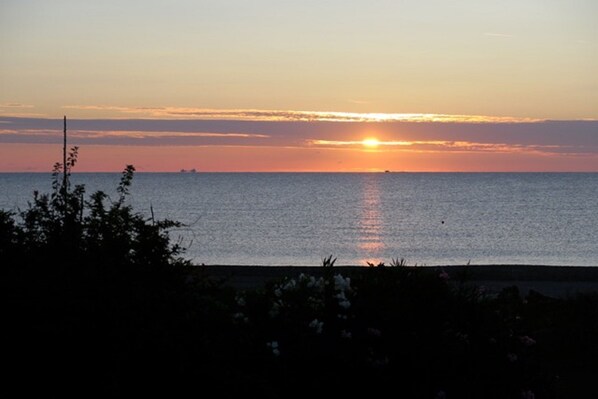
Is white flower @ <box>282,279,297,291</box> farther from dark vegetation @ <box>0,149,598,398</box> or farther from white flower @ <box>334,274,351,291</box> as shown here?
white flower @ <box>334,274,351,291</box>

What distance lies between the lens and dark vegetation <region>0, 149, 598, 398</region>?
24.0 ft

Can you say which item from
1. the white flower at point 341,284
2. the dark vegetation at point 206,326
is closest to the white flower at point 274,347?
the dark vegetation at point 206,326

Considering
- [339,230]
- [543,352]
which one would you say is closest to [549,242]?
[339,230]

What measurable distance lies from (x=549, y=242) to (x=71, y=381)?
66.4 m

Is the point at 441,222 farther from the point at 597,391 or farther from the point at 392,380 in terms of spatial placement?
the point at 392,380

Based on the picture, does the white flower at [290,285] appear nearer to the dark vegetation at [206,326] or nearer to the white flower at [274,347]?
the dark vegetation at [206,326]

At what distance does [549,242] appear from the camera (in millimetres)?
70562

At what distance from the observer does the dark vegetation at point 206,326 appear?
7.31 meters

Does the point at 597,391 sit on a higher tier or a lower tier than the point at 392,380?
lower

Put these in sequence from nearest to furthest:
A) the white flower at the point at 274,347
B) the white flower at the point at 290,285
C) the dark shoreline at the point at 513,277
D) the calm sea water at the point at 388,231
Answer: the white flower at the point at 274,347 → the white flower at the point at 290,285 → the dark shoreline at the point at 513,277 → the calm sea water at the point at 388,231

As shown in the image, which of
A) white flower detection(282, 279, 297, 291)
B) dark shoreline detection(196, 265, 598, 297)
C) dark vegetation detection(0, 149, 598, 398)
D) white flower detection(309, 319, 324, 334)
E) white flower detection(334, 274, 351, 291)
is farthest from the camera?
dark shoreline detection(196, 265, 598, 297)

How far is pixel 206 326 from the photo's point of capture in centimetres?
829

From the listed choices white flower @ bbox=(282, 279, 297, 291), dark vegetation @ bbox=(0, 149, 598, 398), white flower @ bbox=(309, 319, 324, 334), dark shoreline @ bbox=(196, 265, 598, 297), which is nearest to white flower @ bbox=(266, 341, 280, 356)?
dark vegetation @ bbox=(0, 149, 598, 398)

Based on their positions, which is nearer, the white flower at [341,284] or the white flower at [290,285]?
the white flower at [341,284]
